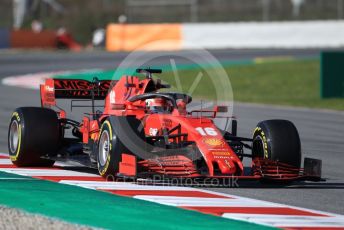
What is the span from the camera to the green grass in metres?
26.0

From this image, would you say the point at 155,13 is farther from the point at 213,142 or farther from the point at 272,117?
the point at 213,142

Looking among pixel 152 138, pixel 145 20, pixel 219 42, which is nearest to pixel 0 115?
pixel 152 138

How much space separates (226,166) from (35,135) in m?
2.73

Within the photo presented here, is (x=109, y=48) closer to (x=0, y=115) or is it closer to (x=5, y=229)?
(x=0, y=115)

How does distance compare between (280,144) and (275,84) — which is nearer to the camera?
(280,144)

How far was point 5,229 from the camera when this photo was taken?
26.4 feet

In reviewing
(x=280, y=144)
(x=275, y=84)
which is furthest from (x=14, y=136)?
(x=275, y=84)

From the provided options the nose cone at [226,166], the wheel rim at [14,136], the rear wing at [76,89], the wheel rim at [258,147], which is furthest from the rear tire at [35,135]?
the nose cone at [226,166]

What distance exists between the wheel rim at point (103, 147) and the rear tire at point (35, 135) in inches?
43.3

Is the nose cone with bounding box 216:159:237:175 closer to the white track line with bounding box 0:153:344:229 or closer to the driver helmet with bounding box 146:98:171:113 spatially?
the white track line with bounding box 0:153:344:229

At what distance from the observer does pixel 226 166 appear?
10422mm

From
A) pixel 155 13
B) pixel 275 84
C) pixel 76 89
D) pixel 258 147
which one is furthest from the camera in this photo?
pixel 155 13

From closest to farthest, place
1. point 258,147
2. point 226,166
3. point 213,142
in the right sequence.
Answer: point 226,166
point 213,142
point 258,147

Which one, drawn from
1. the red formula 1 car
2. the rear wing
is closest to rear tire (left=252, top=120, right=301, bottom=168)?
the red formula 1 car
